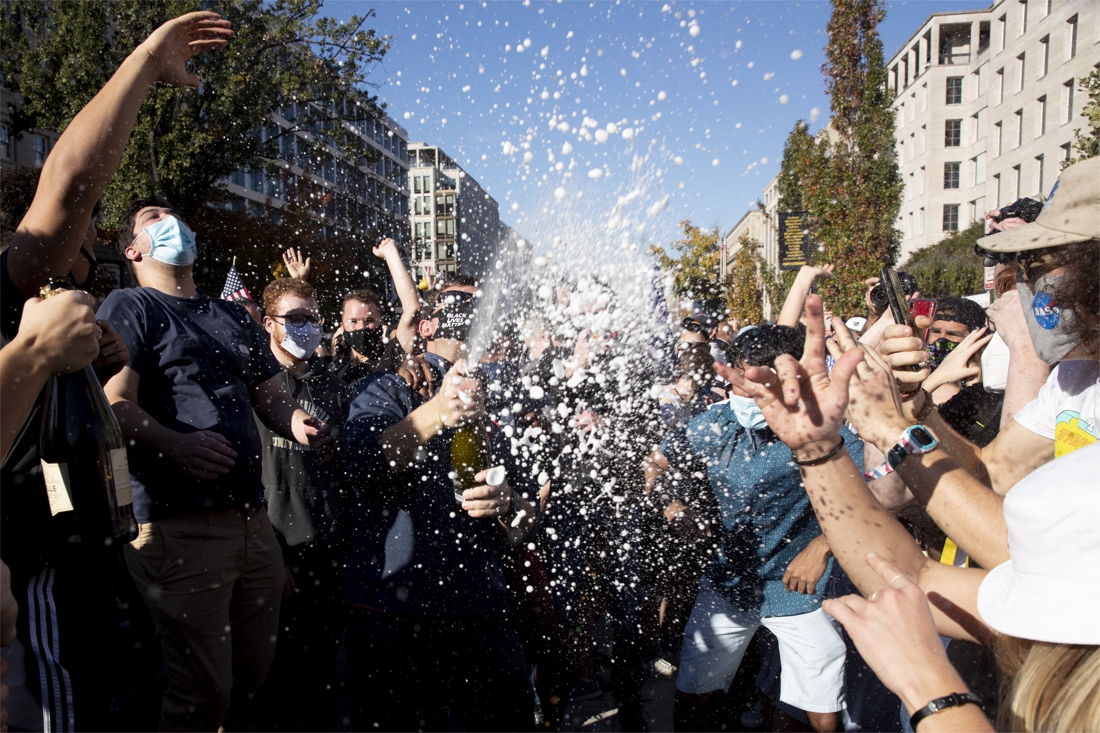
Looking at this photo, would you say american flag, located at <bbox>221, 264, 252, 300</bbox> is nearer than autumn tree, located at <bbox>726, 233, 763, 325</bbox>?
Yes

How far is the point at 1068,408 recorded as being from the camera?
7.27ft

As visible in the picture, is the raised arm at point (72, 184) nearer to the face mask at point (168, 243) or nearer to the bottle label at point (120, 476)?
the bottle label at point (120, 476)

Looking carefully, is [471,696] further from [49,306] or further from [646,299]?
[646,299]

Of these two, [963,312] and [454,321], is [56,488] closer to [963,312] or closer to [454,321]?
[454,321]

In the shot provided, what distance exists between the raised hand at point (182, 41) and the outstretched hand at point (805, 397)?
2196 millimetres

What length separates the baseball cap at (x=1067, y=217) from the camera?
189cm

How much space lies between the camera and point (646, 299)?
15.0 feet

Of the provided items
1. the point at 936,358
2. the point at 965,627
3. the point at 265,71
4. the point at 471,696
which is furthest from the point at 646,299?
the point at 265,71

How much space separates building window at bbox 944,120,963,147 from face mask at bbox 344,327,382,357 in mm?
44009

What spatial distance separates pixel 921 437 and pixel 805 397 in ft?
1.69

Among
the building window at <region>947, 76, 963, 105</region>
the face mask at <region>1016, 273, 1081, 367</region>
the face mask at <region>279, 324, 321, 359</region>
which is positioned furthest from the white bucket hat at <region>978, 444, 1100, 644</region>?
the building window at <region>947, 76, 963, 105</region>

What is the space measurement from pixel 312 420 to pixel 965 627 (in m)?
2.63

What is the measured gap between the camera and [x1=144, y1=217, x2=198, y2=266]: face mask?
2.95 metres

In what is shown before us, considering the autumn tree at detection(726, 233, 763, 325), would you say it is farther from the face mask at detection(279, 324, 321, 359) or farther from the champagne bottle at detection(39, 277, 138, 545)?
the champagne bottle at detection(39, 277, 138, 545)
